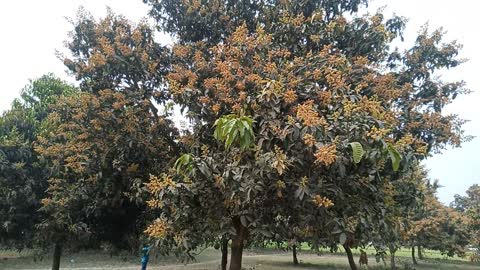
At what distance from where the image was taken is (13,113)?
10.0 m

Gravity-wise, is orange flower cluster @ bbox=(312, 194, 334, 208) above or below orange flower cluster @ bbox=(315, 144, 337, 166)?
below

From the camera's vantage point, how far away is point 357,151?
11.0 feet

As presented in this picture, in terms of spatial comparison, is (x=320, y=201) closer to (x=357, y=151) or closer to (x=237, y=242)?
(x=357, y=151)

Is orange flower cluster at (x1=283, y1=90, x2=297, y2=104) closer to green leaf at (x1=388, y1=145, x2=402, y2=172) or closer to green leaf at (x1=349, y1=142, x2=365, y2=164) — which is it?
green leaf at (x1=349, y1=142, x2=365, y2=164)

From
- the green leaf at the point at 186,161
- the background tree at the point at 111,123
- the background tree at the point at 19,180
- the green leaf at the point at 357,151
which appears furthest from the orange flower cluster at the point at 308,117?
the background tree at the point at 19,180

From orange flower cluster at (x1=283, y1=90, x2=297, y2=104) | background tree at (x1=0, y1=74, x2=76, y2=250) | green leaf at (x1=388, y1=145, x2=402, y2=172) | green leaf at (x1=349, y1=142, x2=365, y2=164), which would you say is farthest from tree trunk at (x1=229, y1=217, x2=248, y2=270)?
background tree at (x1=0, y1=74, x2=76, y2=250)

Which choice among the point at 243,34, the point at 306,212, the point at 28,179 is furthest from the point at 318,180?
the point at 28,179

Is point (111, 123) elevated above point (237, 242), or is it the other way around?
point (111, 123)

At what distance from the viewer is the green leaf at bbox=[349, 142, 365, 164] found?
3.34 metres

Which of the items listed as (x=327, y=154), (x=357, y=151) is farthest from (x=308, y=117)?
(x=357, y=151)

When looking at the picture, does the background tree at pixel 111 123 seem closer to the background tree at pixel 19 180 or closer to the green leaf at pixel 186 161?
the green leaf at pixel 186 161

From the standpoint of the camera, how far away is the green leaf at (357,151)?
3337 millimetres

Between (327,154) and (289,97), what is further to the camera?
(289,97)

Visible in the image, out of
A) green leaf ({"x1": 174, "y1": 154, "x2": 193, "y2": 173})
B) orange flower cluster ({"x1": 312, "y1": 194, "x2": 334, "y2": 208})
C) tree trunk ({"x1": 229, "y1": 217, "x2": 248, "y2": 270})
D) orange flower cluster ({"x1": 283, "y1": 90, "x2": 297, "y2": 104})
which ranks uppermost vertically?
orange flower cluster ({"x1": 283, "y1": 90, "x2": 297, "y2": 104})
